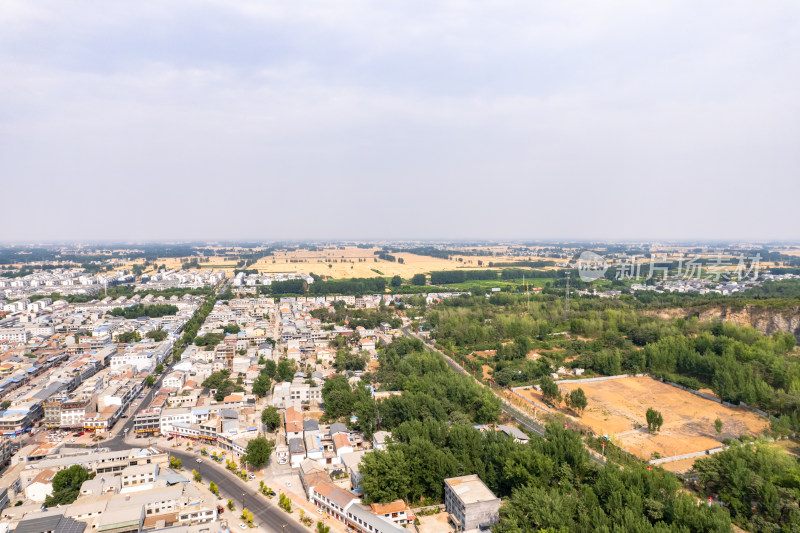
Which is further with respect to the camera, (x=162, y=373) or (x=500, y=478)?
(x=162, y=373)

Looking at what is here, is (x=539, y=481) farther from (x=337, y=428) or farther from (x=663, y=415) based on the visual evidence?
(x=663, y=415)

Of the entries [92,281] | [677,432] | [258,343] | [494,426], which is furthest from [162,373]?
[92,281]

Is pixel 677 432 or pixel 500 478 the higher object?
pixel 500 478

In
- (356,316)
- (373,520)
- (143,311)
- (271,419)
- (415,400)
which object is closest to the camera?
(373,520)

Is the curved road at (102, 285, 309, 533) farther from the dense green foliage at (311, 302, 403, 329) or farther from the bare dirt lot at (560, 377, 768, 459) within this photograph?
the dense green foliage at (311, 302, 403, 329)

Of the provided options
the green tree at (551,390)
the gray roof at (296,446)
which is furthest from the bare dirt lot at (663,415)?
the gray roof at (296,446)

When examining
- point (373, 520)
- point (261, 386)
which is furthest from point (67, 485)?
point (373, 520)

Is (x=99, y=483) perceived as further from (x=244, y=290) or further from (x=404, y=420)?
(x=244, y=290)
